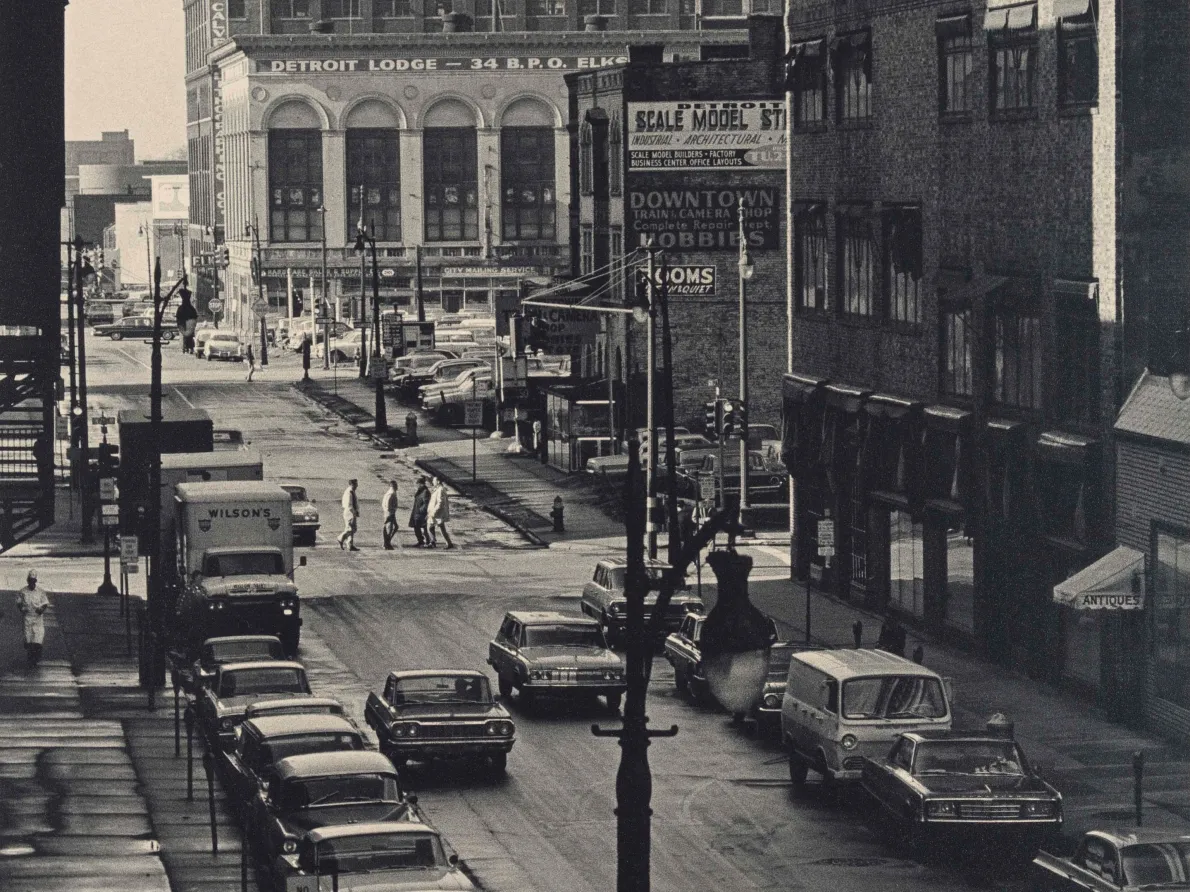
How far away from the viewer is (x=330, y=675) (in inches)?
1702

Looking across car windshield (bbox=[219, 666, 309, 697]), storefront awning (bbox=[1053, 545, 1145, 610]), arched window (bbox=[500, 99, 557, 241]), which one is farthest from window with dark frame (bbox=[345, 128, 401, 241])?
car windshield (bbox=[219, 666, 309, 697])

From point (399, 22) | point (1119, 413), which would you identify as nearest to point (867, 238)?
point (1119, 413)

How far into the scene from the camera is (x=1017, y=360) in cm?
4438

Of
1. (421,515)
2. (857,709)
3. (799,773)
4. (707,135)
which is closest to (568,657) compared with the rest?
(799,773)

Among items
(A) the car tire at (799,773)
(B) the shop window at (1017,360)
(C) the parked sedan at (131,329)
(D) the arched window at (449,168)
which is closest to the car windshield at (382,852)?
(A) the car tire at (799,773)

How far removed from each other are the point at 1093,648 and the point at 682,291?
41260mm

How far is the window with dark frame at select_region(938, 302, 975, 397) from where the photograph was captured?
153 ft

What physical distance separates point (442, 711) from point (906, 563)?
58.7 feet

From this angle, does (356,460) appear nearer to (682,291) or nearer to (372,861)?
(682,291)

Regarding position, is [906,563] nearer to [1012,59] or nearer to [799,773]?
[1012,59]

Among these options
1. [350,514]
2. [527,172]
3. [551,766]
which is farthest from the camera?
[527,172]

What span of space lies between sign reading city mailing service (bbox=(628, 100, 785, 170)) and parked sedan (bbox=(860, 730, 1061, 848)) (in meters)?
48.2

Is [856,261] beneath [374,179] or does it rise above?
beneath

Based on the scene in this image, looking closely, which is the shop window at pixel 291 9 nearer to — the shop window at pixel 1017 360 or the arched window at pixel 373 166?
the arched window at pixel 373 166
